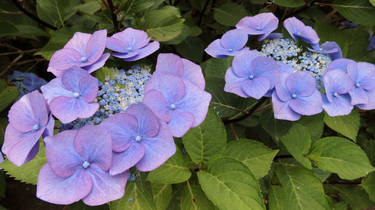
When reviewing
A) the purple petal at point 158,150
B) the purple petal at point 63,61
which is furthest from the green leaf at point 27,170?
the purple petal at point 158,150

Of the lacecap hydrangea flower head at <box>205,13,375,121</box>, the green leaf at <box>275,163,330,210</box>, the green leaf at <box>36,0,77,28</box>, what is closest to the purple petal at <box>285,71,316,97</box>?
the lacecap hydrangea flower head at <box>205,13,375,121</box>

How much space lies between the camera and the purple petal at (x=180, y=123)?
0.62 metres

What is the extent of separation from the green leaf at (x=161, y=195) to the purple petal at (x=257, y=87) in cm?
39

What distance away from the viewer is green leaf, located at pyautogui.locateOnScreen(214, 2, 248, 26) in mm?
1409

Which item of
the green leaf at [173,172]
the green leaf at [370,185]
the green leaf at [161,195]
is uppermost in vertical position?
the green leaf at [173,172]

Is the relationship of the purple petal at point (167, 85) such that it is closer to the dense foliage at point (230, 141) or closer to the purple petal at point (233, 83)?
the dense foliage at point (230, 141)

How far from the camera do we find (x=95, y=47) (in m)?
0.73

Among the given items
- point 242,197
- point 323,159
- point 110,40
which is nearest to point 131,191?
point 242,197

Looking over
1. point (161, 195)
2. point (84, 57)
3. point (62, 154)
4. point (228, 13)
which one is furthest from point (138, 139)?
point (228, 13)

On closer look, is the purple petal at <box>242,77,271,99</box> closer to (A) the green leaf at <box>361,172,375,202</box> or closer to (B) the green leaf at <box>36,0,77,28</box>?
(A) the green leaf at <box>361,172,375,202</box>

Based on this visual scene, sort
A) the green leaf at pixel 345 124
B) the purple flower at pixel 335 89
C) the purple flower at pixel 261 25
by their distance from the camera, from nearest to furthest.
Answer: the purple flower at pixel 335 89 → the purple flower at pixel 261 25 → the green leaf at pixel 345 124

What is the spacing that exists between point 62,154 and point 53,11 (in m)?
0.90

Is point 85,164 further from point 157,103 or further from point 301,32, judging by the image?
point 301,32

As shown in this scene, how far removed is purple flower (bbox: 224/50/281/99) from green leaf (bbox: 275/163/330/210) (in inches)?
14.2
